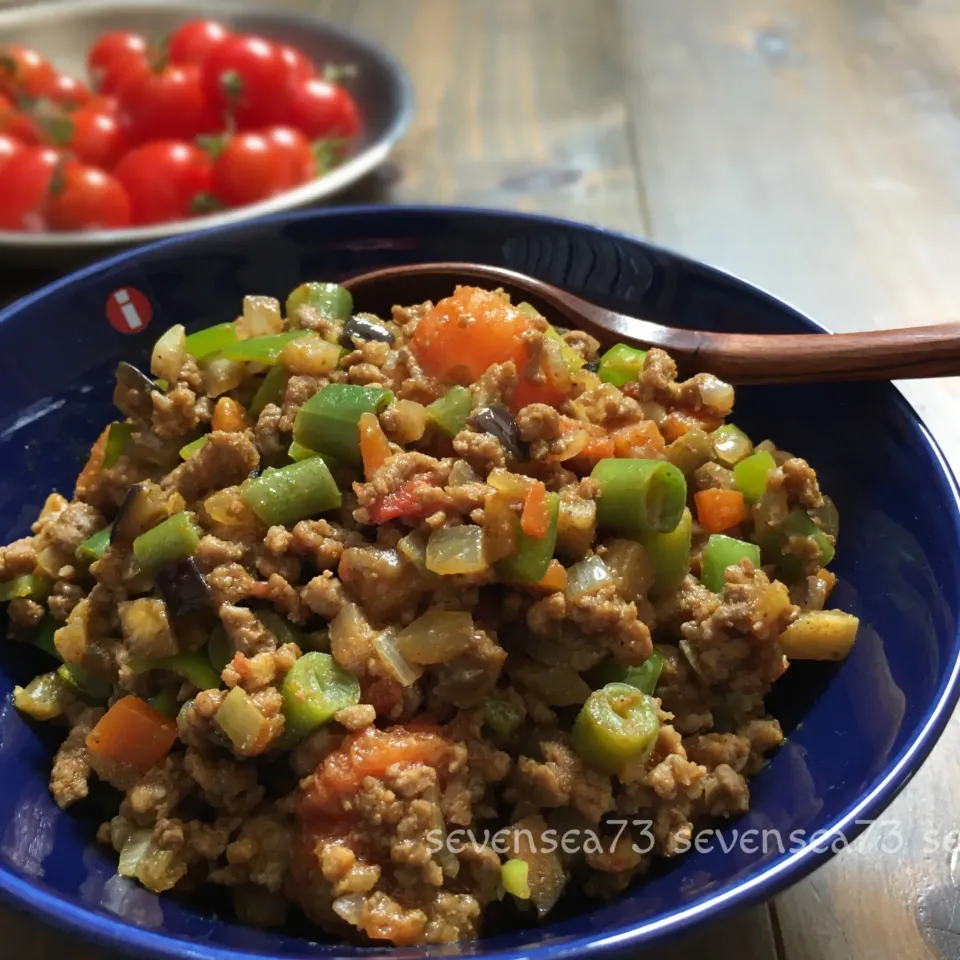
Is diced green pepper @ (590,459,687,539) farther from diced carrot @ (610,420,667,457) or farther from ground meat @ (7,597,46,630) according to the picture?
ground meat @ (7,597,46,630)

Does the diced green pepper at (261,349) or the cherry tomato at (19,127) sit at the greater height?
the diced green pepper at (261,349)

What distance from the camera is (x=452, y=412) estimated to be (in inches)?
76.2

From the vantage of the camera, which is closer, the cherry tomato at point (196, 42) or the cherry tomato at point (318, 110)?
the cherry tomato at point (318, 110)

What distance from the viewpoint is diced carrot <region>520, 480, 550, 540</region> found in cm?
168

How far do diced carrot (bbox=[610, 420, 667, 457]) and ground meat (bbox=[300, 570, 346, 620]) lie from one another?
63 cm

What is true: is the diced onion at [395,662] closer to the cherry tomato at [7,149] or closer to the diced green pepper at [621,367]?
the diced green pepper at [621,367]

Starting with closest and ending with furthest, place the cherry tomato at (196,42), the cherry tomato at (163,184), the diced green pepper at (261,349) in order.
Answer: the diced green pepper at (261,349) < the cherry tomato at (163,184) < the cherry tomato at (196,42)

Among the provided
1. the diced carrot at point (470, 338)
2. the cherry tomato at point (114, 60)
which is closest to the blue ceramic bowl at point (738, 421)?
the diced carrot at point (470, 338)

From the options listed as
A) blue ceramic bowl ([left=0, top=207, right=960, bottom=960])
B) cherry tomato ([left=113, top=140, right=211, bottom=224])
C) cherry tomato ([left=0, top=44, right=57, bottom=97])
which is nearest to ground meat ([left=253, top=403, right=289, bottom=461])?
blue ceramic bowl ([left=0, top=207, right=960, bottom=960])

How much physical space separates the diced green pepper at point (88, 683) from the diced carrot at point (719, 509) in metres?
1.24

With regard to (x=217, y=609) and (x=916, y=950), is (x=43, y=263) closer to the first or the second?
(x=217, y=609)

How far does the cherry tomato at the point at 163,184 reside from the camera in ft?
12.5

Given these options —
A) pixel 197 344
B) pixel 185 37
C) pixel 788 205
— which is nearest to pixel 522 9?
pixel 185 37

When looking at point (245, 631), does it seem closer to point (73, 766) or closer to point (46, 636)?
point (73, 766)
